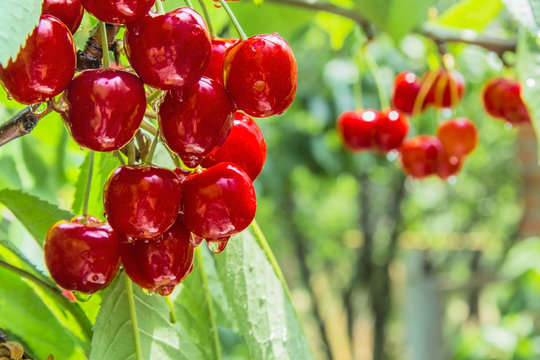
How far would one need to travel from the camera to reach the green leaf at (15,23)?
0.29 meters

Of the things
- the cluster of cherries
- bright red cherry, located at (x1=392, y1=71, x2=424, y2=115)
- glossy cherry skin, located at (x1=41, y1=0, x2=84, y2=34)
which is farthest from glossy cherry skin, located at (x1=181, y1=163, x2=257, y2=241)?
bright red cherry, located at (x1=392, y1=71, x2=424, y2=115)

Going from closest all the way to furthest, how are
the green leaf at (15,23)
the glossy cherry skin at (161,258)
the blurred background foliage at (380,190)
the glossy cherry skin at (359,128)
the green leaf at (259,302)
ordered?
the green leaf at (15,23) → the glossy cherry skin at (161,258) → the green leaf at (259,302) → the blurred background foliage at (380,190) → the glossy cherry skin at (359,128)

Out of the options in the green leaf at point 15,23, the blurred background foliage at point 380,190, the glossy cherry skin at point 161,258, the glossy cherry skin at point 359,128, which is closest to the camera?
the green leaf at point 15,23

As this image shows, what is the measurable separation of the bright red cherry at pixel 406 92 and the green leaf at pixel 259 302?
27.9 inches

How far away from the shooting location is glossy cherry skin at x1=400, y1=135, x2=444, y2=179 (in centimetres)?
109

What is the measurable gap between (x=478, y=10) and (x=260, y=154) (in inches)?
28.8

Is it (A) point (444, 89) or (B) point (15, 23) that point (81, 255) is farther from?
(A) point (444, 89)

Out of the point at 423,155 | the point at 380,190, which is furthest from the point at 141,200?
the point at 380,190

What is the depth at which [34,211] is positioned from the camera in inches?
20.7

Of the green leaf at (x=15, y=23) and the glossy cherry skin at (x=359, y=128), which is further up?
the green leaf at (x=15, y=23)

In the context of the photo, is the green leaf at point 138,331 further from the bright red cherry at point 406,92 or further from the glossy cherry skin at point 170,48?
the bright red cherry at point 406,92

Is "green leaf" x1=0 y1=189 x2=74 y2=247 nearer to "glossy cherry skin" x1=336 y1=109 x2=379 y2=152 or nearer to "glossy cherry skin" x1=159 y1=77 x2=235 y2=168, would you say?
"glossy cherry skin" x1=159 y1=77 x2=235 y2=168

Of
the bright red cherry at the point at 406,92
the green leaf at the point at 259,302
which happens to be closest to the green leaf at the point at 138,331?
the green leaf at the point at 259,302

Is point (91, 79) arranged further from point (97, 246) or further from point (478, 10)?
point (478, 10)
